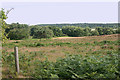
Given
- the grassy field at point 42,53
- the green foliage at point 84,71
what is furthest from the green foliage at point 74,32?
the green foliage at point 84,71

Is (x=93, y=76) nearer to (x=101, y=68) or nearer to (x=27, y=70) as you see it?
(x=101, y=68)

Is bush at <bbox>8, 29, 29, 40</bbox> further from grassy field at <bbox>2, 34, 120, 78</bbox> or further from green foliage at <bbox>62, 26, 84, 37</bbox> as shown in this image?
→ grassy field at <bbox>2, 34, 120, 78</bbox>

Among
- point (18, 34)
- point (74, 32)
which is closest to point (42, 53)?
point (18, 34)

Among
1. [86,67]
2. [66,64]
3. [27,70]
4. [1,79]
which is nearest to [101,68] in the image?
[86,67]

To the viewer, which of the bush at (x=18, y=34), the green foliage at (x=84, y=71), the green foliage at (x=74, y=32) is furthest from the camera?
the green foliage at (x=74, y=32)

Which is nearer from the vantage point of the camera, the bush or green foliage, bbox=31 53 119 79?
green foliage, bbox=31 53 119 79

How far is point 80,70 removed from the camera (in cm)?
559

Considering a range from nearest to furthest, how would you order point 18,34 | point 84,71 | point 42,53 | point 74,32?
point 84,71, point 42,53, point 18,34, point 74,32

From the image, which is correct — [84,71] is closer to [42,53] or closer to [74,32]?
[42,53]

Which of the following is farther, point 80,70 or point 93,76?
point 80,70

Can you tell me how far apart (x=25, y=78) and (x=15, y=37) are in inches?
2193

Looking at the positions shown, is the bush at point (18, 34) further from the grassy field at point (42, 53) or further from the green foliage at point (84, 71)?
the green foliage at point (84, 71)

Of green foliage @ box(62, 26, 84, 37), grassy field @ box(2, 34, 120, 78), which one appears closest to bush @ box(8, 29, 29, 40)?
green foliage @ box(62, 26, 84, 37)

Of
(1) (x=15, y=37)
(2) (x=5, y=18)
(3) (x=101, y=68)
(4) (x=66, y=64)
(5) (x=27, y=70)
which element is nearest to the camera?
(3) (x=101, y=68)
